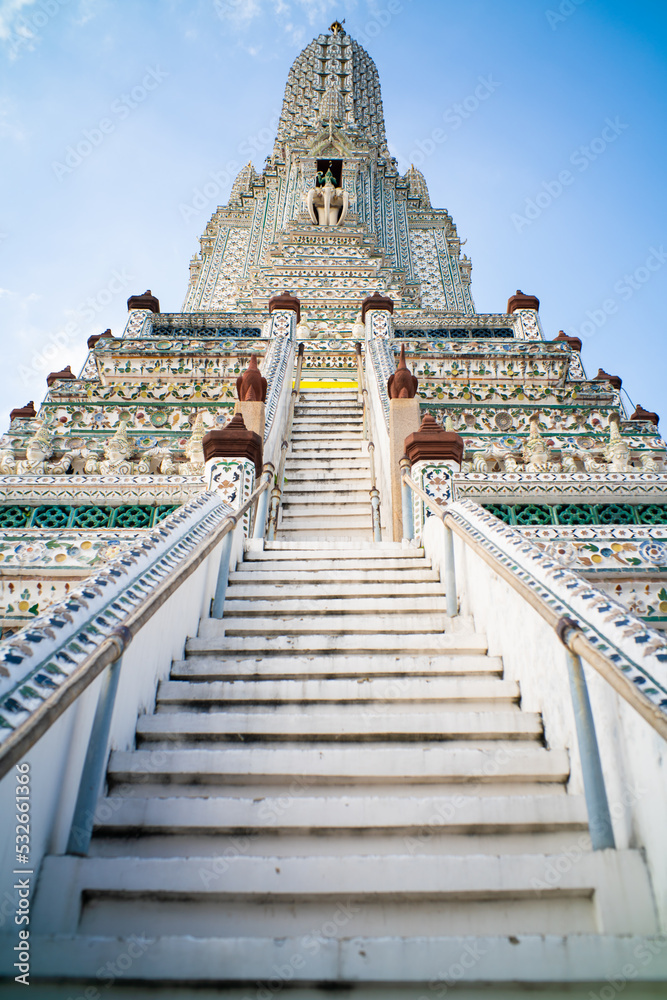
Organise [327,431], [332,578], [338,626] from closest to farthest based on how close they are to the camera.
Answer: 1. [338,626]
2. [332,578]
3. [327,431]

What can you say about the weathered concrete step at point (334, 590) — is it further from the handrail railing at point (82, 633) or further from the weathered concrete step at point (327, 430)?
the weathered concrete step at point (327, 430)

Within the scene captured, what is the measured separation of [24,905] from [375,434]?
6710 mm

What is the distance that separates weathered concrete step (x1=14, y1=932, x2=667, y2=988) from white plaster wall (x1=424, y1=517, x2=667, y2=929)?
26 centimetres

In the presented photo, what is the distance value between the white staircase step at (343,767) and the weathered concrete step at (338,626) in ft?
3.75

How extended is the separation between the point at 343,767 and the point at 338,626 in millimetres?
1264

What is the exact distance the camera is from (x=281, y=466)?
7832mm

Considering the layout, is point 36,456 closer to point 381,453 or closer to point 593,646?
point 381,453

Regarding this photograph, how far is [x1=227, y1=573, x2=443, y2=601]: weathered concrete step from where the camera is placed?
13.5ft

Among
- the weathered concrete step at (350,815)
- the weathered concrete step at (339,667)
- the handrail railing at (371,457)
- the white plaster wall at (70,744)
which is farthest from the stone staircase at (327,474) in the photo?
the weathered concrete step at (350,815)

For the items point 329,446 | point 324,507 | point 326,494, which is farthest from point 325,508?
point 329,446

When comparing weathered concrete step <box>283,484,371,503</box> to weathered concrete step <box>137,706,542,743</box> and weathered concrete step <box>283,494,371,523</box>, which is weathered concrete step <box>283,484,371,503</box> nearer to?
weathered concrete step <box>283,494,371,523</box>

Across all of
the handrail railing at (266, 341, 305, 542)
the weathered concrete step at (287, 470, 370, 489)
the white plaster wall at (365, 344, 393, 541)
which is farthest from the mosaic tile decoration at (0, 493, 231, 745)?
the weathered concrete step at (287, 470, 370, 489)

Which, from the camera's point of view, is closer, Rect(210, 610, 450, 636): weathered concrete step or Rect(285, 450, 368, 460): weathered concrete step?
Rect(210, 610, 450, 636): weathered concrete step

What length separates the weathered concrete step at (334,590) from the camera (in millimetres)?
4129
